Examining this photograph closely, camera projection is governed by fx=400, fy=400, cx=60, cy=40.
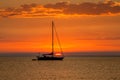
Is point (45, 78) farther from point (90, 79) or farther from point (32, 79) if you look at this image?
point (90, 79)

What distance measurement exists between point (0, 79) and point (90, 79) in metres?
23.2

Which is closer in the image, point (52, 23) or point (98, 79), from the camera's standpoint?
point (98, 79)

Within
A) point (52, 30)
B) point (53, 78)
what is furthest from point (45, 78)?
point (52, 30)

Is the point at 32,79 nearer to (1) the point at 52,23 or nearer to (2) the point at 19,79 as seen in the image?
(2) the point at 19,79

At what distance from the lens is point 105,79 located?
10525cm

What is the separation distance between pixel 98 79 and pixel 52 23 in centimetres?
9317

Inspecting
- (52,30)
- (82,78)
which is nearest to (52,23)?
(52,30)

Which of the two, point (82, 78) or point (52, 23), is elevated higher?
point (52, 23)

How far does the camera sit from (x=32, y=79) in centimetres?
10500

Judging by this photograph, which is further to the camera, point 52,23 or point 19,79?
point 52,23

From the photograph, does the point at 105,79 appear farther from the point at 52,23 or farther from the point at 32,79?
the point at 52,23

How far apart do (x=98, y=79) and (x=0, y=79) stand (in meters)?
25.3

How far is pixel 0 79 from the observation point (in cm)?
10181

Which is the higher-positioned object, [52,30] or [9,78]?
[52,30]
